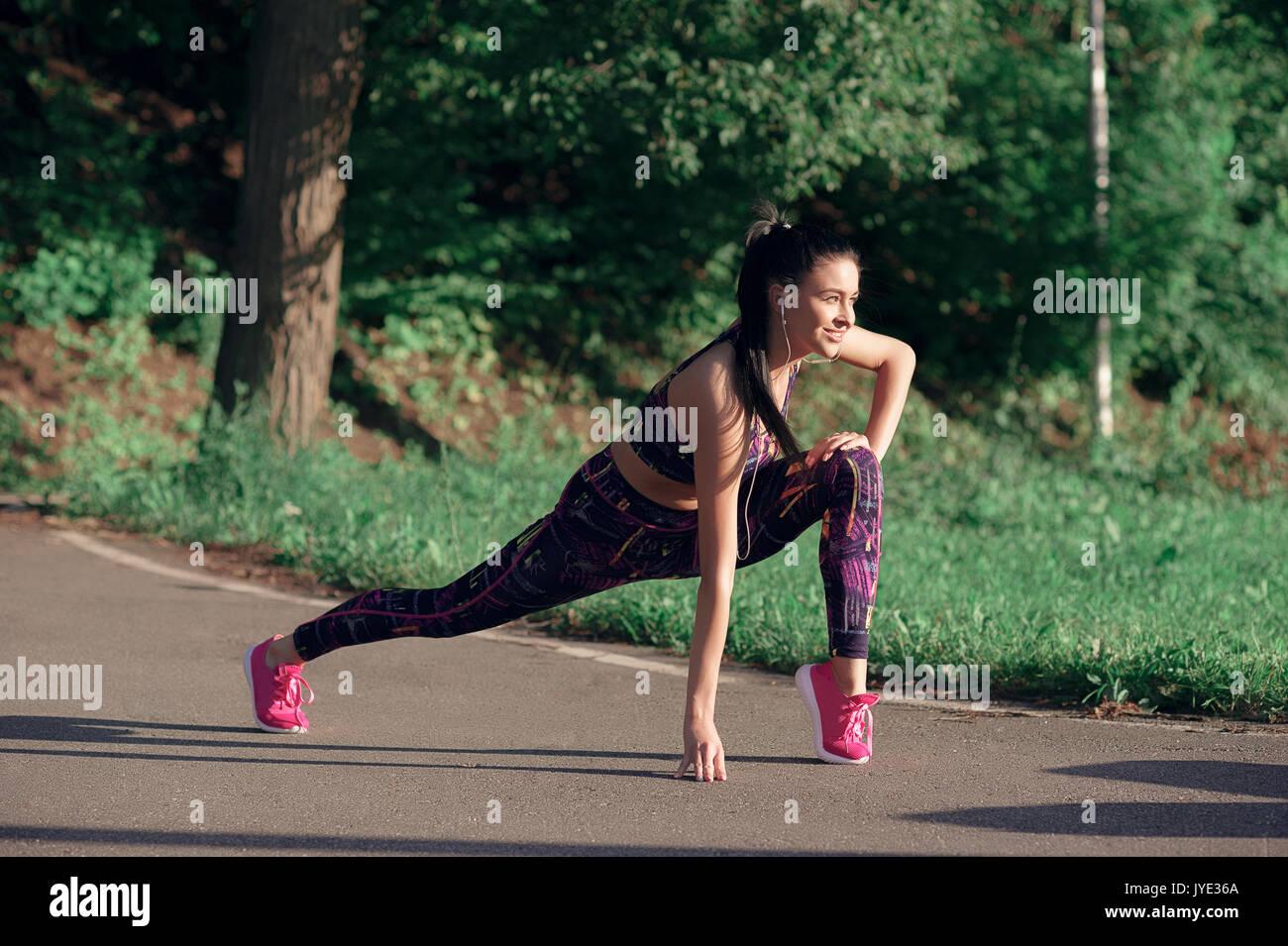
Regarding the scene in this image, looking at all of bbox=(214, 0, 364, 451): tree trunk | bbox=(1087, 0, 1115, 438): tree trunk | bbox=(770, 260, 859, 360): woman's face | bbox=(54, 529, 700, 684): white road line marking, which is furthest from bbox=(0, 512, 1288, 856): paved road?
bbox=(1087, 0, 1115, 438): tree trunk

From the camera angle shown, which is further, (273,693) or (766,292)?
(273,693)

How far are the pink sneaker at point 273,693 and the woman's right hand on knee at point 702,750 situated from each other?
4.32 feet

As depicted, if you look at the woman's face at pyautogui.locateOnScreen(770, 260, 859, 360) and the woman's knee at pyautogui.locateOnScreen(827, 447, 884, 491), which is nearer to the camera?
the woman's face at pyautogui.locateOnScreen(770, 260, 859, 360)

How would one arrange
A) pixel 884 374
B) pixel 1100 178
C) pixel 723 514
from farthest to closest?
pixel 1100 178 < pixel 884 374 < pixel 723 514

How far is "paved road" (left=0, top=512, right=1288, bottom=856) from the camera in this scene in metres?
3.57

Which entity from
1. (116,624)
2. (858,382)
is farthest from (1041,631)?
(858,382)

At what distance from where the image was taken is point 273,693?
457 cm

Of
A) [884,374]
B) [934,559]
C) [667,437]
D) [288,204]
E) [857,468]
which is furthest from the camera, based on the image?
[288,204]

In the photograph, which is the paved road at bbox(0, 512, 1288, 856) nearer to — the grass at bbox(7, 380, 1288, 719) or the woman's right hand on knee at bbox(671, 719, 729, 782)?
the woman's right hand on knee at bbox(671, 719, 729, 782)

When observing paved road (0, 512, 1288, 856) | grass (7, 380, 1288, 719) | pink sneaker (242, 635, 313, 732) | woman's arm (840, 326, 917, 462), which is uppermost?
woman's arm (840, 326, 917, 462)

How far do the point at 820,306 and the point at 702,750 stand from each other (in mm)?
1251

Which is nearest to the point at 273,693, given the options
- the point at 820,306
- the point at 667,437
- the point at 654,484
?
the point at 654,484

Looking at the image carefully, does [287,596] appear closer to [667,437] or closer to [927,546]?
[667,437]
